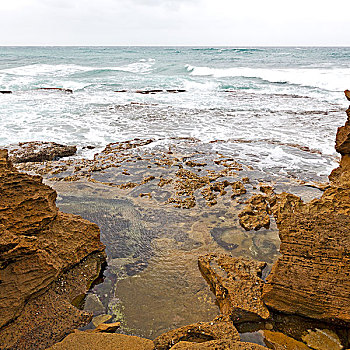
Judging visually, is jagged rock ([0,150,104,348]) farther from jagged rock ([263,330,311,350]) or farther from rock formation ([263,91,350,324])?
rock formation ([263,91,350,324])

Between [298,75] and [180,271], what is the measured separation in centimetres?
2918

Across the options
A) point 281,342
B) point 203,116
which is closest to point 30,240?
point 281,342

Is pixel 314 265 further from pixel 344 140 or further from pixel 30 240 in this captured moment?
pixel 30 240

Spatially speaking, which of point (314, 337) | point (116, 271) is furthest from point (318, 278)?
point (116, 271)

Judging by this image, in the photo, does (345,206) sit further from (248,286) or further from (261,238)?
(261,238)

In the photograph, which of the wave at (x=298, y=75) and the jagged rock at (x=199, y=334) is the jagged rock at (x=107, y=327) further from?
the wave at (x=298, y=75)

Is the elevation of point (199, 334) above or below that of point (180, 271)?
above

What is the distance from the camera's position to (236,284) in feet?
10.5

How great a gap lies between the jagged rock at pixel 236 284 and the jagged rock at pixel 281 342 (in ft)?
0.54

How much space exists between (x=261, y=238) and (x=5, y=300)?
3.46 metres

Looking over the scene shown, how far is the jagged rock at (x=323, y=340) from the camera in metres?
2.61

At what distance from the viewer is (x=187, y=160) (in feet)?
26.6

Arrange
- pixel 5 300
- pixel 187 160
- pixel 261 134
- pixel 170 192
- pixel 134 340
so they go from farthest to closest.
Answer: pixel 261 134 → pixel 187 160 → pixel 170 192 → pixel 5 300 → pixel 134 340

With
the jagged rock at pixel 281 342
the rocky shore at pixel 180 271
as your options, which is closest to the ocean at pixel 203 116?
the rocky shore at pixel 180 271
